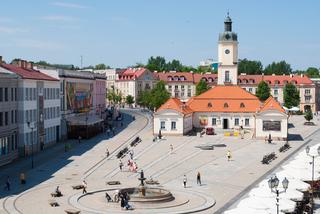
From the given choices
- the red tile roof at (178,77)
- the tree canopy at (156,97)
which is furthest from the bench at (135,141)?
the red tile roof at (178,77)

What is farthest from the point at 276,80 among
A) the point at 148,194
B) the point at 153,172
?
the point at 148,194

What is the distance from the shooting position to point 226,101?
317 feet

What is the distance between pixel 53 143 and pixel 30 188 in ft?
97.9

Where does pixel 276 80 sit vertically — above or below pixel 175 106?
A: above

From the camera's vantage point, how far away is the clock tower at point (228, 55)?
10962 centimetres

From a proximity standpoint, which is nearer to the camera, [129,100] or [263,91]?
[263,91]

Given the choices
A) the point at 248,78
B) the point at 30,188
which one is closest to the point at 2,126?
the point at 30,188

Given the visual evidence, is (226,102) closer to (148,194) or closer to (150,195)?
(148,194)

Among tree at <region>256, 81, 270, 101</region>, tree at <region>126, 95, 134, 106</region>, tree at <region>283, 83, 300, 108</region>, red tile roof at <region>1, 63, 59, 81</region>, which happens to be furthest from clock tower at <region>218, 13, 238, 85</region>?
tree at <region>126, 95, 134, 106</region>

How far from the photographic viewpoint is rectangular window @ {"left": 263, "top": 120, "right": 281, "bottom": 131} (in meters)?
83.8

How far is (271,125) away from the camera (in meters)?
84.1

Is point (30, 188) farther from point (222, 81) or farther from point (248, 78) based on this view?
point (248, 78)

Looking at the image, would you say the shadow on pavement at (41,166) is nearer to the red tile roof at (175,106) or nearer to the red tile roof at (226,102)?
the red tile roof at (175,106)

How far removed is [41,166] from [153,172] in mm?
11357
